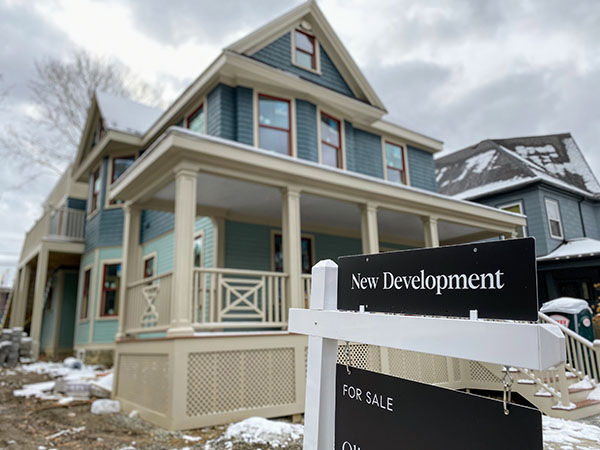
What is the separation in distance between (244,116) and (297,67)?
237 cm

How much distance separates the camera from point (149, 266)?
12.1 meters

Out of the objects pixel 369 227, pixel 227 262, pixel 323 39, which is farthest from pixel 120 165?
pixel 369 227

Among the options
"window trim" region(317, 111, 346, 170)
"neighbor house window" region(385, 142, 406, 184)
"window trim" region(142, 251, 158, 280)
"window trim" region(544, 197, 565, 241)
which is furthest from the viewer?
"window trim" region(544, 197, 565, 241)

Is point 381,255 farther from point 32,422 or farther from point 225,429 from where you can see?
point 32,422

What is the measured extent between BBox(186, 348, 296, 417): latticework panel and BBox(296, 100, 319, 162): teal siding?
5.43 m

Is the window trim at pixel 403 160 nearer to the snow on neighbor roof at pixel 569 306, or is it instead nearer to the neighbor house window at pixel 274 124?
the neighbor house window at pixel 274 124

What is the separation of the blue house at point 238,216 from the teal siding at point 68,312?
204 mm

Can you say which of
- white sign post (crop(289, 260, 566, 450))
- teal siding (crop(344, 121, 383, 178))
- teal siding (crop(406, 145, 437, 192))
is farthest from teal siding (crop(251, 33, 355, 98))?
white sign post (crop(289, 260, 566, 450))

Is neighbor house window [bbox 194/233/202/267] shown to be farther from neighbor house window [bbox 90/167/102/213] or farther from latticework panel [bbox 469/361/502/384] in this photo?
latticework panel [bbox 469/361/502/384]

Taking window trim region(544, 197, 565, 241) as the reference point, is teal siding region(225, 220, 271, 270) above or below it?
below

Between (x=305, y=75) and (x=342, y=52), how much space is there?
1.48 meters

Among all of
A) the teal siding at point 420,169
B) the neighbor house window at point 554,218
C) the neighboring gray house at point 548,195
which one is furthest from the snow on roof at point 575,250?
the teal siding at point 420,169

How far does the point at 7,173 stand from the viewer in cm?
1906

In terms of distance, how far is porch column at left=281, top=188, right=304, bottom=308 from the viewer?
6.54 meters
